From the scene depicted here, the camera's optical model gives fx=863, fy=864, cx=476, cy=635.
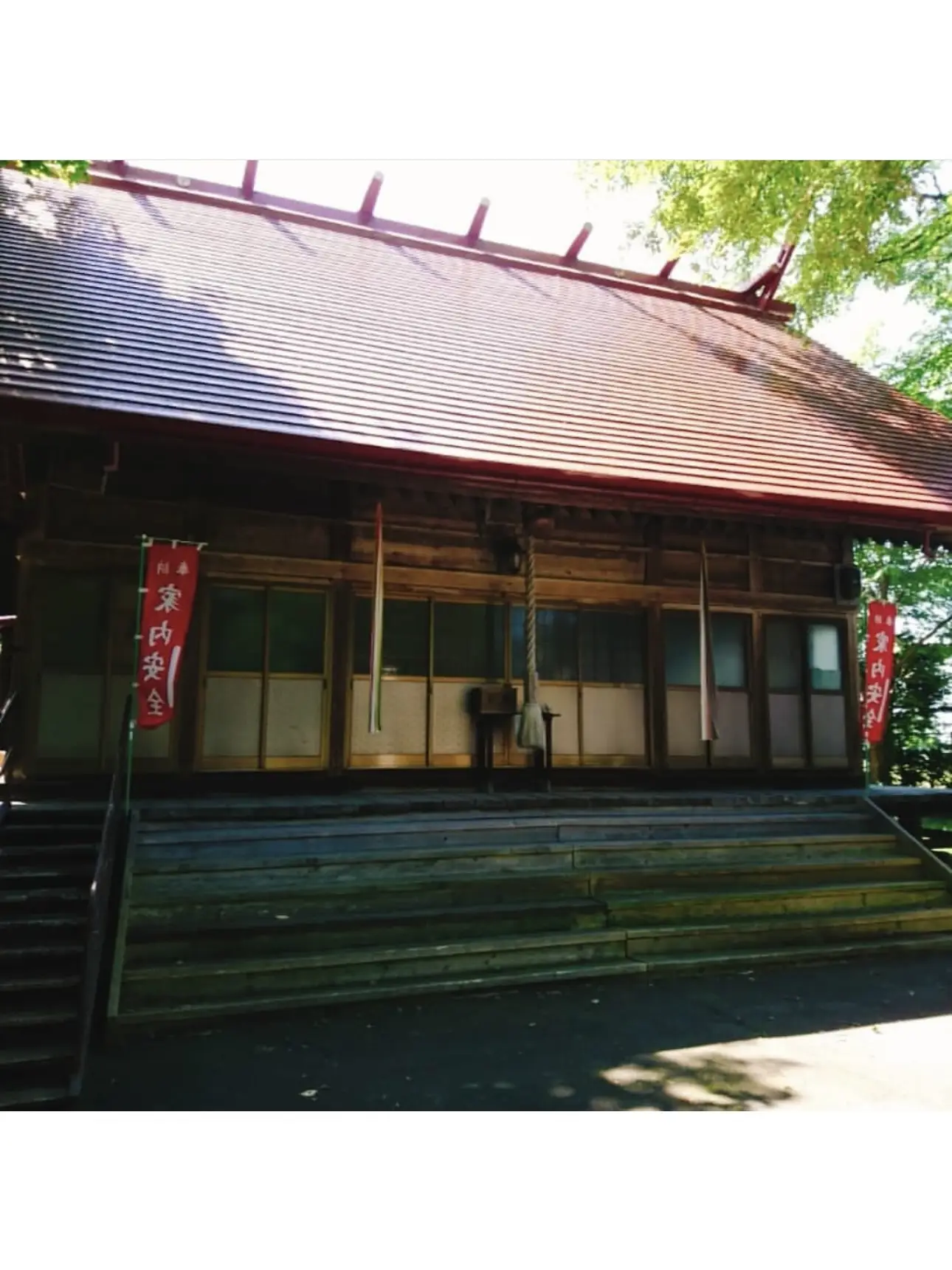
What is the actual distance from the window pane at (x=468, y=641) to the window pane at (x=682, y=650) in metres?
2.05

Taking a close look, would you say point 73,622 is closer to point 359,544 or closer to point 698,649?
point 359,544

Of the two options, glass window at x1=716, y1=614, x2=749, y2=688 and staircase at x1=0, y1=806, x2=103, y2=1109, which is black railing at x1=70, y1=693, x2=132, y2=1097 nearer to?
staircase at x1=0, y1=806, x2=103, y2=1109

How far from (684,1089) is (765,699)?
252 inches

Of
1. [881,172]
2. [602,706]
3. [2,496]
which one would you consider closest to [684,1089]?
[602,706]

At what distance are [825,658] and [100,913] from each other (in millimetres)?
8623

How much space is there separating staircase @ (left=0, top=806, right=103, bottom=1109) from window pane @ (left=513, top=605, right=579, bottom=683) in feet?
14.9

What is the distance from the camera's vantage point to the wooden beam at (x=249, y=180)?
12625 mm

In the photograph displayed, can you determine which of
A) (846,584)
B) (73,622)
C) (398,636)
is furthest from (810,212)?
(73,622)

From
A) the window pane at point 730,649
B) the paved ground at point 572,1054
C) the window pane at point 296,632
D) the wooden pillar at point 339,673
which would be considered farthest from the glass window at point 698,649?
the paved ground at point 572,1054

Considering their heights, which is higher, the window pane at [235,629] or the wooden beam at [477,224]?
the wooden beam at [477,224]

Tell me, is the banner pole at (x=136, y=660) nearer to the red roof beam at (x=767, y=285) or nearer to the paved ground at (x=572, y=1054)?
the paved ground at (x=572, y=1054)

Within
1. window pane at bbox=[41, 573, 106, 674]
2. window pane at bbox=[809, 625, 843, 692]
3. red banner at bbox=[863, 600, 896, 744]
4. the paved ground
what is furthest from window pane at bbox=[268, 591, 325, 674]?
red banner at bbox=[863, 600, 896, 744]

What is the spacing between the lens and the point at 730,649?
10.2 meters

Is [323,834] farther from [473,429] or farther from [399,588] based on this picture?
[473,429]
